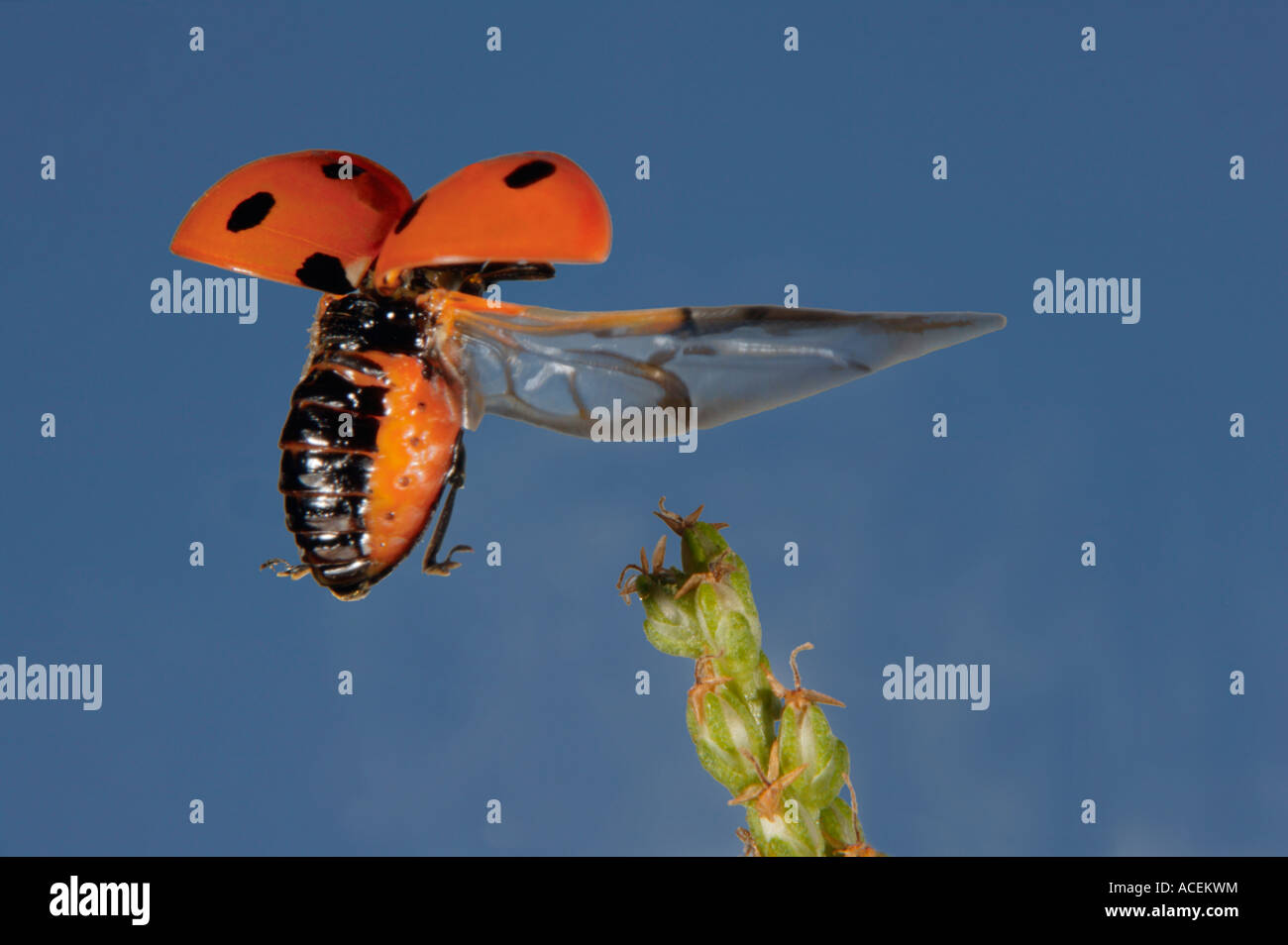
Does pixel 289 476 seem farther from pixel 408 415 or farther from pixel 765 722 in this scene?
pixel 765 722

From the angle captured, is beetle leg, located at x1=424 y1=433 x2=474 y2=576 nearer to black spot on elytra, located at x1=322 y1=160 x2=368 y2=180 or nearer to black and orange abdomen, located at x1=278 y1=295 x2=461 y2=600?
black and orange abdomen, located at x1=278 y1=295 x2=461 y2=600

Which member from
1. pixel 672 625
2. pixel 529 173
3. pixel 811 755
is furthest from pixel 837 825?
pixel 529 173

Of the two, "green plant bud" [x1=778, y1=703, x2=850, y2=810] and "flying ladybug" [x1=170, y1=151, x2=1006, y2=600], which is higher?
"flying ladybug" [x1=170, y1=151, x2=1006, y2=600]

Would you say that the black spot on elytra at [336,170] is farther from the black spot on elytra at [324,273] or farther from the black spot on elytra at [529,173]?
the black spot on elytra at [529,173]

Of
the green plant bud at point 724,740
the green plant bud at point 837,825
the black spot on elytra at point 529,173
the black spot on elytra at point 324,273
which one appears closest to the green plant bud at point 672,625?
the green plant bud at point 724,740

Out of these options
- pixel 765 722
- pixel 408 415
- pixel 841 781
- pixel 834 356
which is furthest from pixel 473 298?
pixel 841 781

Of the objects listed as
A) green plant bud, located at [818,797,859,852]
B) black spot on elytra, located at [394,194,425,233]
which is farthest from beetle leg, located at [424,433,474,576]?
green plant bud, located at [818,797,859,852]

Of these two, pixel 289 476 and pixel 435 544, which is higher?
pixel 289 476
